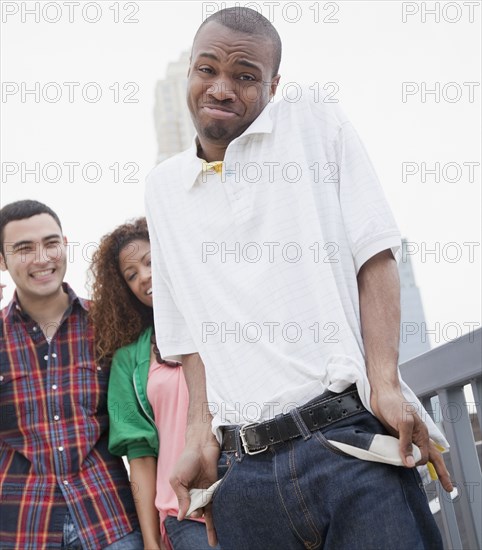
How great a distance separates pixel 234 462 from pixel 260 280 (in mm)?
374

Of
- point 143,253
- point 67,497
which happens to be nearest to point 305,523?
point 67,497

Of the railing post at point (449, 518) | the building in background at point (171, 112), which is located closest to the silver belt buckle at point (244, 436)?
the railing post at point (449, 518)

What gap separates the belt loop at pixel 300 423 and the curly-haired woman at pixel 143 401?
3.77 feet

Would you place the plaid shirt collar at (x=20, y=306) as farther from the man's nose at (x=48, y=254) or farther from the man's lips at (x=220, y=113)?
the man's lips at (x=220, y=113)

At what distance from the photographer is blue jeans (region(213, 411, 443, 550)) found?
136cm

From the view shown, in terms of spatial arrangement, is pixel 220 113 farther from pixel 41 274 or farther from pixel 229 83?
pixel 41 274

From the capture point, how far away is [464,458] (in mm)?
2121

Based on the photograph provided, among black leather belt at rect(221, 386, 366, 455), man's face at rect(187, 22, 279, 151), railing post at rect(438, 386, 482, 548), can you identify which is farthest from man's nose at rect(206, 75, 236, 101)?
railing post at rect(438, 386, 482, 548)

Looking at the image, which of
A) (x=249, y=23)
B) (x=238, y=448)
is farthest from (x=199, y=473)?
(x=249, y=23)

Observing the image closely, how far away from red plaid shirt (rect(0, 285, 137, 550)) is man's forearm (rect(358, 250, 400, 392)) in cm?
151

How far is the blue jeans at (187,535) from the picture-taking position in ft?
8.03

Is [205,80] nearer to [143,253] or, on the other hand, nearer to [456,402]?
[456,402]

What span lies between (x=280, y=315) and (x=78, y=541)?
1456mm

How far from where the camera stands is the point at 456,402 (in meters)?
2.18
